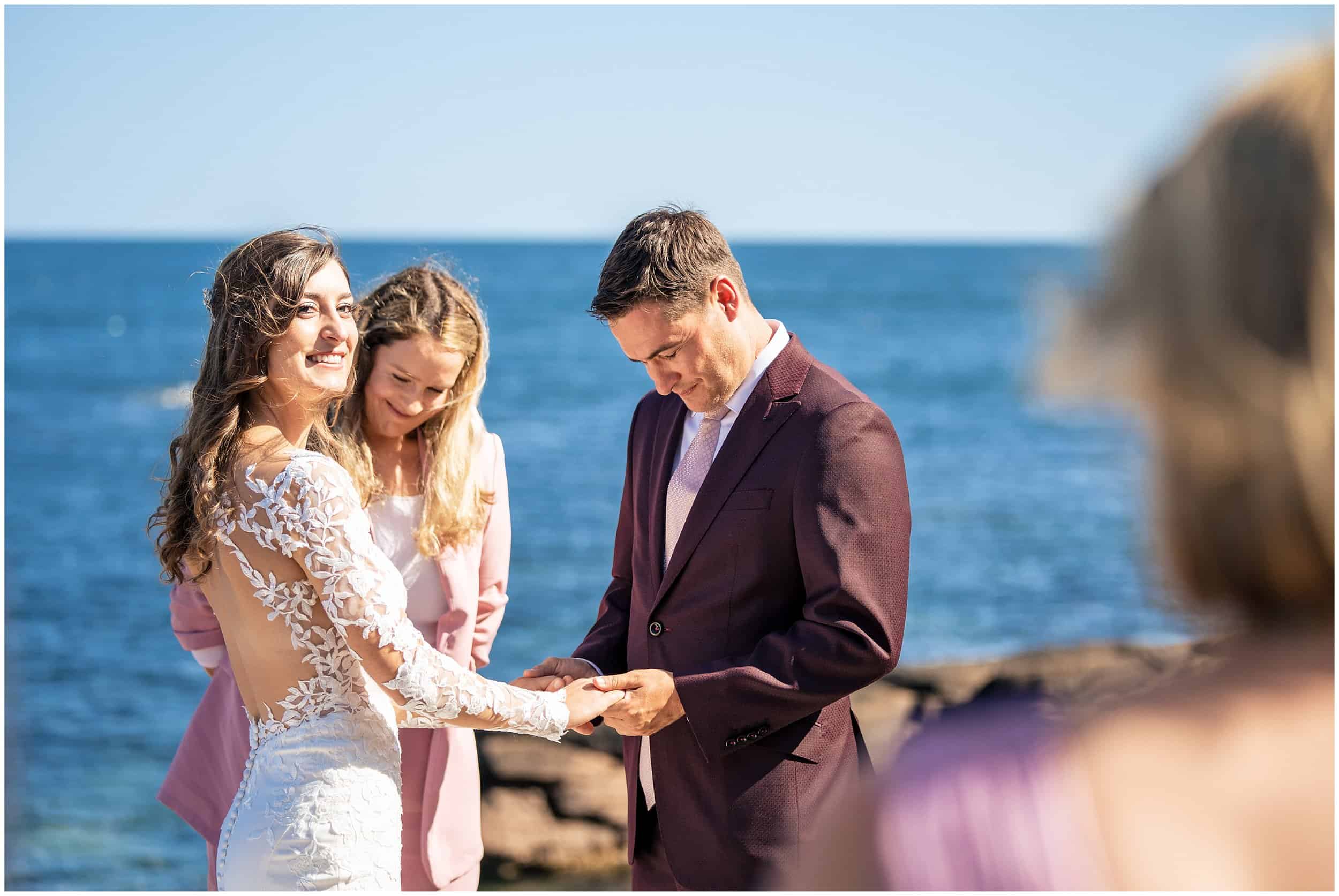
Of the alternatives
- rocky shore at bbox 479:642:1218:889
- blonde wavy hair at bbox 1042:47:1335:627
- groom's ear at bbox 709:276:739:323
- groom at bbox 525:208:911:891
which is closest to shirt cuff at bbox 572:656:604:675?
groom at bbox 525:208:911:891

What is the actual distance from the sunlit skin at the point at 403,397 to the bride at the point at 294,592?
79 cm

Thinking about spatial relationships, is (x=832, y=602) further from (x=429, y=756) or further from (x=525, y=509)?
(x=525, y=509)

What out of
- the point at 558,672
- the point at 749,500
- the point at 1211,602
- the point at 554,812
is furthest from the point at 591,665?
the point at 554,812

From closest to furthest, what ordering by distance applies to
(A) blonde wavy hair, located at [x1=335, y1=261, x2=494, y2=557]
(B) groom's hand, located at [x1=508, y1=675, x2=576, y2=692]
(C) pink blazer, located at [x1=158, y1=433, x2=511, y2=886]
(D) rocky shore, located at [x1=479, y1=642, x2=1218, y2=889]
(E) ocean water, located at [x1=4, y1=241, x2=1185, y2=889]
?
(B) groom's hand, located at [x1=508, y1=675, x2=576, y2=692], (C) pink blazer, located at [x1=158, y1=433, x2=511, y2=886], (A) blonde wavy hair, located at [x1=335, y1=261, x2=494, y2=557], (D) rocky shore, located at [x1=479, y1=642, x2=1218, y2=889], (E) ocean water, located at [x1=4, y1=241, x2=1185, y2=889]

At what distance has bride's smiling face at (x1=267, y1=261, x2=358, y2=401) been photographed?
2.68 metres

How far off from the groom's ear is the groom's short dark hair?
14mm

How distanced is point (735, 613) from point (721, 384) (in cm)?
57

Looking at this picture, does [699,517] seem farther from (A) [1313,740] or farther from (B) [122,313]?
(B) [122,313]

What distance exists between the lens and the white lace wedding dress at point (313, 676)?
250 centimetres

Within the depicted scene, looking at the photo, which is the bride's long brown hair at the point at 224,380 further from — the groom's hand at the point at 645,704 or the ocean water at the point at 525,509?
the groom's hand at the point at 645,704

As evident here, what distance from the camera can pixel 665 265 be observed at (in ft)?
9.37

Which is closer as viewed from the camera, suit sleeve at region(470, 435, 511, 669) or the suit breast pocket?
the suit breast pocket

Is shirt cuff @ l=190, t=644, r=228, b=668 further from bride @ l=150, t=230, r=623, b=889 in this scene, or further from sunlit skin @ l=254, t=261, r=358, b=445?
sunlit skin @ l=254, t=261, r=358, b=445

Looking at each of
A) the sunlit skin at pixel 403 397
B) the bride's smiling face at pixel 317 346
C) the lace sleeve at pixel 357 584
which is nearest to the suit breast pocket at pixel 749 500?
the lace sleeve at pixel 357 584
